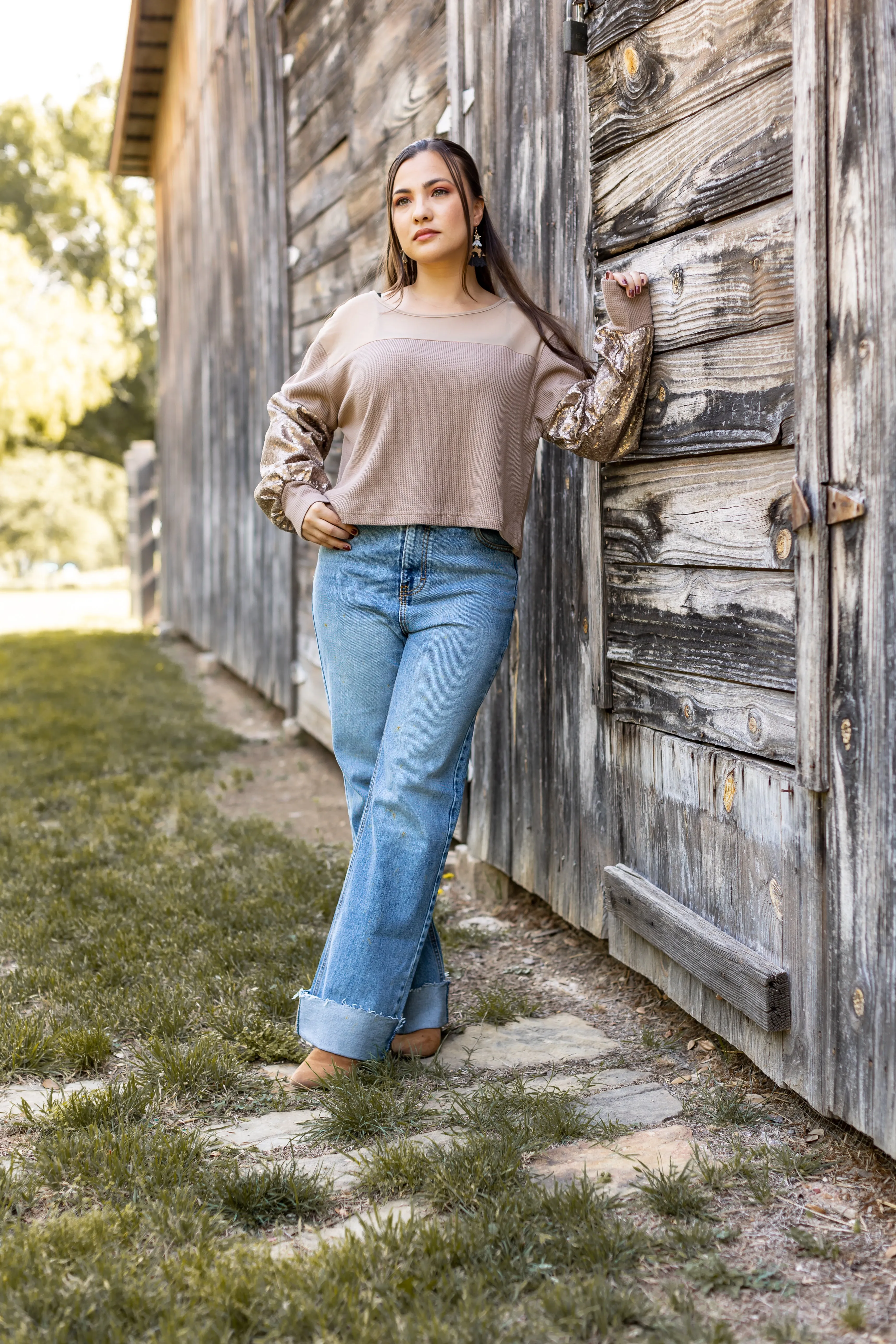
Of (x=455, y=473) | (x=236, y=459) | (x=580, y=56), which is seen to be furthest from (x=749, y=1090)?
(x=236, y=459)

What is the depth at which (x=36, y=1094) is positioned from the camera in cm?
265

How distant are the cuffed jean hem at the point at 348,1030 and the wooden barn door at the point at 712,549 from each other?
0.68 metres

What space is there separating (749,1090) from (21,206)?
29.4 meters

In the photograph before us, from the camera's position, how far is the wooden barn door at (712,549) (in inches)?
90.2

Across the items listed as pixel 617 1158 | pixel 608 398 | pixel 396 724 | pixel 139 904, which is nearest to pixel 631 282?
pixel 608 398

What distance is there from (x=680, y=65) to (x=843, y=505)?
113 centimetres

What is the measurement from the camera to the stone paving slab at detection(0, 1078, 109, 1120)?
2537 mm

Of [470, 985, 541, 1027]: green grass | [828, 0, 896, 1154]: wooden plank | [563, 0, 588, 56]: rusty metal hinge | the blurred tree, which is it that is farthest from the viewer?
the blurred tree

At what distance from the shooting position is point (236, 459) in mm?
8781

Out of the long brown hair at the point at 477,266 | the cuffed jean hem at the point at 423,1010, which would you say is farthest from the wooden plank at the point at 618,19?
the cuffed jean hem at the point at 423,1010

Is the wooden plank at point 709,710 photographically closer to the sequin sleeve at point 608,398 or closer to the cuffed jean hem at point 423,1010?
the sequin sleeve at point 608,398

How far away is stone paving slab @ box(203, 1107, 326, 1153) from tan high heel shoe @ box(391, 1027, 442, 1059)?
285 millimetres

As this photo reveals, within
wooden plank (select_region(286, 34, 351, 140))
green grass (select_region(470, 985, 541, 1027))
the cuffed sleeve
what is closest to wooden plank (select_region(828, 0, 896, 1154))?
green grass (select_region(470, 985, 541, 1027))

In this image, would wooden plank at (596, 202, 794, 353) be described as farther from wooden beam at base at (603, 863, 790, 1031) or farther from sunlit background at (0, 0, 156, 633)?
sunlit background at (0, 0, 156, 633)
